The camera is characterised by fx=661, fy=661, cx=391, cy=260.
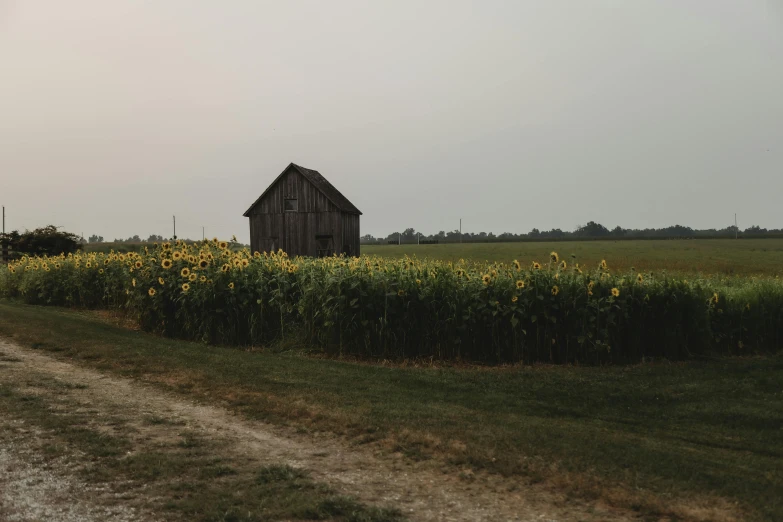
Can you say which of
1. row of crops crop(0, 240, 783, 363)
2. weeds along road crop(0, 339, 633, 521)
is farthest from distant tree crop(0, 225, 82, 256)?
weeds along road crop(0, 339, 633, 521)

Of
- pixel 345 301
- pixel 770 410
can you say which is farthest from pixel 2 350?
pixel 770 410

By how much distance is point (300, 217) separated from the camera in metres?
32.2

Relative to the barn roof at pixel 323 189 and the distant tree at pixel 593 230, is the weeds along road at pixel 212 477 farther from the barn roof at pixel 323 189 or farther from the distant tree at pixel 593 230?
the distant tree at pixel 593 230

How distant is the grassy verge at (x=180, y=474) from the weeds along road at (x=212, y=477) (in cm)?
1

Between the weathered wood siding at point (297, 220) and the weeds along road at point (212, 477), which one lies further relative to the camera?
the weathered wood siding at point (297, 220)

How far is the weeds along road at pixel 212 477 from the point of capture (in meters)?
5.20

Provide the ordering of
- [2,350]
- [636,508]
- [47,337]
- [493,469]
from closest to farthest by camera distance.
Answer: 1. [636,508]
2. [493,469]
3. [2,350]
4. [47,337]

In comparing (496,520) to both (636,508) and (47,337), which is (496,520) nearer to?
(636,508)

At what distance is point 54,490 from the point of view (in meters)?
5.61

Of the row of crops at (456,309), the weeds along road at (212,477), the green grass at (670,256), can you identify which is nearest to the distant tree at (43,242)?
the green grass at (670,256)

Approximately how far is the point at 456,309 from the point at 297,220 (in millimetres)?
20629

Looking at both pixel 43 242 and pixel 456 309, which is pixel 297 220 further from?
pixel 456 309

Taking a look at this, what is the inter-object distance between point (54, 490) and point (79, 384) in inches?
180

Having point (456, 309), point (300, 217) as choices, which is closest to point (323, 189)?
point (300, 217)
